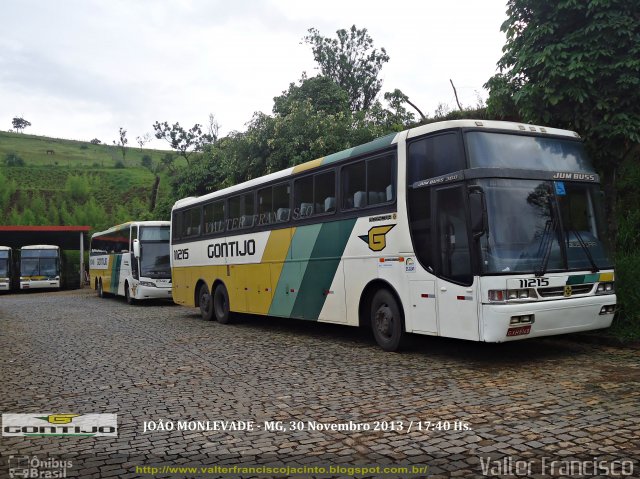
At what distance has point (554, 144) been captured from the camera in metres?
8.65

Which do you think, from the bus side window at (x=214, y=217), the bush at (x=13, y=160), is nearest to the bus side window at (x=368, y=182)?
the bus side window at (x=214, y=217)

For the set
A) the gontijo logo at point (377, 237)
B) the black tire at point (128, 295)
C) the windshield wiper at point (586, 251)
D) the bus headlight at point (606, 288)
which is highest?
the gontijo logo at point (377, 237)

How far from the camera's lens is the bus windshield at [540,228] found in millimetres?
7648

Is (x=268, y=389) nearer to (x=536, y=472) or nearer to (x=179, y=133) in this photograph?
(x=536, y=472)

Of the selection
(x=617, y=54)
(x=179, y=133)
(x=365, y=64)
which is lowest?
(x=617, y=54)

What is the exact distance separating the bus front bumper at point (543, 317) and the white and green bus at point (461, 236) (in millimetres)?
14

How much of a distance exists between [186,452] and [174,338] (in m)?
7.32

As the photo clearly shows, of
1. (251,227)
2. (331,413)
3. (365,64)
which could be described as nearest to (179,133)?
(365,64)

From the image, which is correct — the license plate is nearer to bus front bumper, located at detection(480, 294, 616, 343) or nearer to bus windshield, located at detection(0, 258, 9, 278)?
bus front bumper, located at detection(480, 294, 616, 343)

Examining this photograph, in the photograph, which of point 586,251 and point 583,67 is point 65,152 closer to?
point 583,67

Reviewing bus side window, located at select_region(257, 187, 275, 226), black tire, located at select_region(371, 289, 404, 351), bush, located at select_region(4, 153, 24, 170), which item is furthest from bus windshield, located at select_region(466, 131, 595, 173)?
bush, located at select_region(4, 153, 24, 170)

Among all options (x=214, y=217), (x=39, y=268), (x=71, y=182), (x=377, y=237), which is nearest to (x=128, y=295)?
(x=214, y=217)

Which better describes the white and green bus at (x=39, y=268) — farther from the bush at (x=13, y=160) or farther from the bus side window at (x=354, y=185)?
the bush at (x=13, y=160)

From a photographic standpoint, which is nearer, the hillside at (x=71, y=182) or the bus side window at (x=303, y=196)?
the bus side window at (x=303, y=196)
